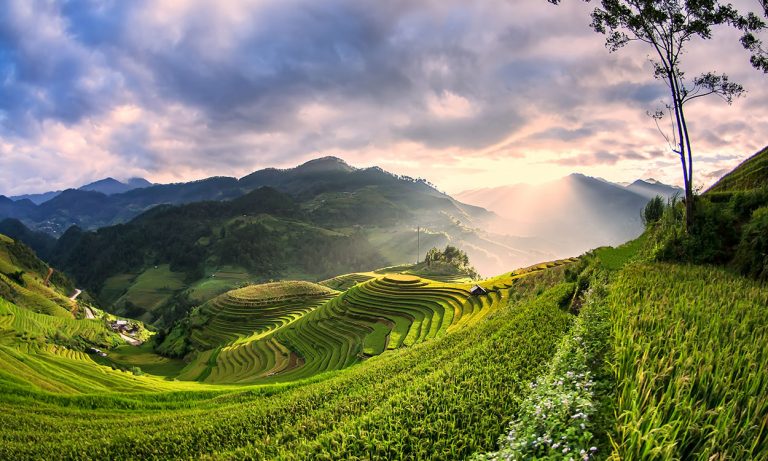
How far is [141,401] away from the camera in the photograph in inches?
576

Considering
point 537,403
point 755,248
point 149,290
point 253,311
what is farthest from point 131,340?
point 755,248

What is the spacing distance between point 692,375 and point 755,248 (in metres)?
9.81

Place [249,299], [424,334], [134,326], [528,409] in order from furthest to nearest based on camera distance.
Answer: [134,326] → [249,299] → [424,334] → [528,409]

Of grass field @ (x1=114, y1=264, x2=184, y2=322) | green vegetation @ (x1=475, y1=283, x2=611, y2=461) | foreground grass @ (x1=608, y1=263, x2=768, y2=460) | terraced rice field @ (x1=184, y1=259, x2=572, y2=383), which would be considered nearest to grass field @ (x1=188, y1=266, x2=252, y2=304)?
grass field @ (x1=114, y1=264, x2=184, y2=322)

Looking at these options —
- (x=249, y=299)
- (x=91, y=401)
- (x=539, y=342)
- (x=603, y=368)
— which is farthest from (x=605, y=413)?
(x=249, y=299)

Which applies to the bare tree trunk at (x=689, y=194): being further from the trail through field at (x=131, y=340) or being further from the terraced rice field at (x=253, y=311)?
the trail through field at (x=131, y=340)

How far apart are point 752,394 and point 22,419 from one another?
18056mm

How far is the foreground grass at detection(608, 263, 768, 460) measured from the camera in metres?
4.09

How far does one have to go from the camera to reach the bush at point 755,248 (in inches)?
435

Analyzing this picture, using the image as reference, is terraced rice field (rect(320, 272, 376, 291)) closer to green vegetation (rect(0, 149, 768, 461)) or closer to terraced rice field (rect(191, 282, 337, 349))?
terraced rice field (rect(191, 282, 337, 349))

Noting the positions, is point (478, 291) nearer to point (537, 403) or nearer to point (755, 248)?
point (755, 248)

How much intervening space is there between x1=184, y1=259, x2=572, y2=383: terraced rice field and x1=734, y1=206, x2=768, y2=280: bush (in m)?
16.1

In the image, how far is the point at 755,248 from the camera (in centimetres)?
1136

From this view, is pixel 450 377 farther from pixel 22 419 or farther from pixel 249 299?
pixel 249 299
